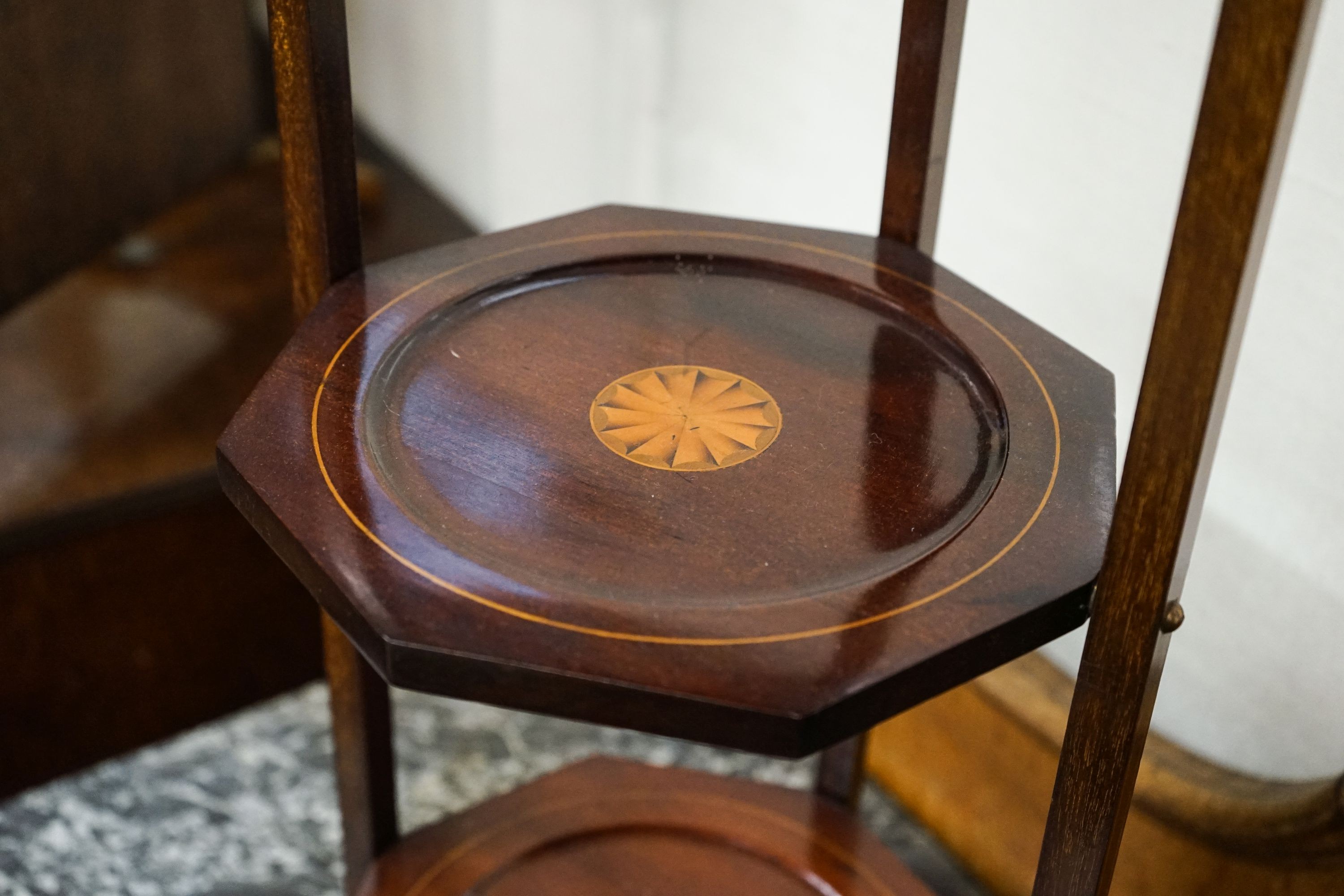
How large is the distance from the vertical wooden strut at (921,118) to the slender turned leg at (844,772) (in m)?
0.44

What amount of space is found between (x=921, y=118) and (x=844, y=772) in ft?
1.78

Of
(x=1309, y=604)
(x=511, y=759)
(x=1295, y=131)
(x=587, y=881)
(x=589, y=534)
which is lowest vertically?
(x=511, y=759)

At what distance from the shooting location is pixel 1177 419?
556 millimetres

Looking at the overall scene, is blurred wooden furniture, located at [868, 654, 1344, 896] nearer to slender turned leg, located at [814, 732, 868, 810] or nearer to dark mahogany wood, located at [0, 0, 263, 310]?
slender turned leg, located at [814, 732, 868, 810]

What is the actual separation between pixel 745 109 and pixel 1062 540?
83cm

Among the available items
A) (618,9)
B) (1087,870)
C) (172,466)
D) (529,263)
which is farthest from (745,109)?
(1087,870)

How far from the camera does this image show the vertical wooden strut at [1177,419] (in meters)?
0.49

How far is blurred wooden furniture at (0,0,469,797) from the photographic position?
130 cm

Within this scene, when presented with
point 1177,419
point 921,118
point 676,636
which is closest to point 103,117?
point 921,118

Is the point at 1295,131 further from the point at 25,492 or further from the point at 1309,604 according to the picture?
the point at 25,492

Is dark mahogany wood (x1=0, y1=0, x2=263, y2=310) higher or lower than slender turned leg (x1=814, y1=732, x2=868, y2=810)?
higher

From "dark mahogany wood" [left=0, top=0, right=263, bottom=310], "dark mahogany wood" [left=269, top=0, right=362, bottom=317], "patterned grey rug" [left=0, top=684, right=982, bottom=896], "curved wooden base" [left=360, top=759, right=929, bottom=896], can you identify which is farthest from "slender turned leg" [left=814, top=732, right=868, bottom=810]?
"dark mahogany wood" [left=0, top=0, right=263, bottom=310]

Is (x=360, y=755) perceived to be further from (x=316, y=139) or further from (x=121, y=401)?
(x=121, y=401)

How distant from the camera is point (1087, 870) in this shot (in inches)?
26.0
